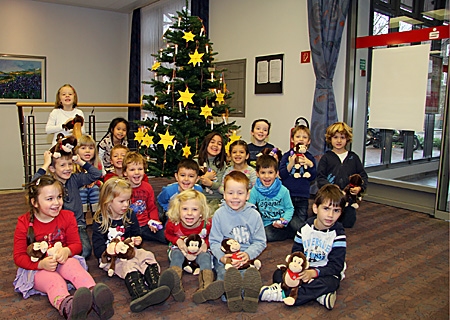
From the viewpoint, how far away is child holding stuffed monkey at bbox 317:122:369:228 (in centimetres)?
384

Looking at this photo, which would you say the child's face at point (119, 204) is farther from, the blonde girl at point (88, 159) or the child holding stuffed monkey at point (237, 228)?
the blonde girl at point (88, 159)

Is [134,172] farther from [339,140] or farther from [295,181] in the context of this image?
[339,140]

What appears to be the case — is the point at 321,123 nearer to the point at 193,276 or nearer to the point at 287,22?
the point at 287,22

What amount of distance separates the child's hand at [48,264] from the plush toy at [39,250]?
28 mm

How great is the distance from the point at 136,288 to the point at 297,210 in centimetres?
189

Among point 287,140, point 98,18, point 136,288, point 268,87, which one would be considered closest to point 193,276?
point 136,288

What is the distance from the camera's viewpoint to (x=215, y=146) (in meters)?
3.74

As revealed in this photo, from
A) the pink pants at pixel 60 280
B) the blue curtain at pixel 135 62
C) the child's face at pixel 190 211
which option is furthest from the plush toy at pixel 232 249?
the blue curtain at pixel 135 62

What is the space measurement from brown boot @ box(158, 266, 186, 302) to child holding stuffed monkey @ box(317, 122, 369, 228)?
6.65 ft

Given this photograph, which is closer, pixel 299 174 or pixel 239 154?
pixel 239 154

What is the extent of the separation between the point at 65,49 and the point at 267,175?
6.33 m

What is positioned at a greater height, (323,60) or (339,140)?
(323,60)

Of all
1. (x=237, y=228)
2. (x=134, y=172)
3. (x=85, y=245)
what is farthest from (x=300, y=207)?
(x=85, y=245)

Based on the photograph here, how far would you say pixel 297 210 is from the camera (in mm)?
3746
